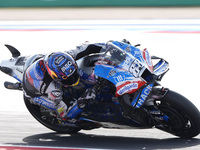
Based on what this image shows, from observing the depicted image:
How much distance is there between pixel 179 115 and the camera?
4.68 metres

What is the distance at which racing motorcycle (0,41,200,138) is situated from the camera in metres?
4.52

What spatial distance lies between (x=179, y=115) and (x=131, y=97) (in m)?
0.59

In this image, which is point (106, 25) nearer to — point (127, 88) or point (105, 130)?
point (105, 130)

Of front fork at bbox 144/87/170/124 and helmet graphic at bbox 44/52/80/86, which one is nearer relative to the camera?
front fork at bbox 144/87/170/124

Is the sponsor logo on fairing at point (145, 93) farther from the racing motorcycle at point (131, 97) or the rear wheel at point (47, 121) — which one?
the rear wheel at point (47, 121)

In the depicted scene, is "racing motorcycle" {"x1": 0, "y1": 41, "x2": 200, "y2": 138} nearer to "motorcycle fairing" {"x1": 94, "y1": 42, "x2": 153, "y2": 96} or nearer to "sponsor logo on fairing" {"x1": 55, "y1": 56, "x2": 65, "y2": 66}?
"motorcycle fairing" {"x1": 94, "y1": 42, "x2": 153, "y2": 96}

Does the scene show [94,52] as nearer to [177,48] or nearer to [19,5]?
[177,48]

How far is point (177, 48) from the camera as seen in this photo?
1064cm

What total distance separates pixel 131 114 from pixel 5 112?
2956 millimetres

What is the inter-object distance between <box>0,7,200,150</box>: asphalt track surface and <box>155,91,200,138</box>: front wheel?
5.5 inches

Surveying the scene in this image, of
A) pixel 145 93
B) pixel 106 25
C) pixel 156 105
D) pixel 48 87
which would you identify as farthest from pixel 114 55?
pixel 106 25

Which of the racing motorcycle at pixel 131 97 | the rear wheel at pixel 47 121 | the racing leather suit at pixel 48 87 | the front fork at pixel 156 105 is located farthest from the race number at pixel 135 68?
the rear wheel at pixel 47 121

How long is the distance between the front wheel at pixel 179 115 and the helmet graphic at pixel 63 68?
3.43ft

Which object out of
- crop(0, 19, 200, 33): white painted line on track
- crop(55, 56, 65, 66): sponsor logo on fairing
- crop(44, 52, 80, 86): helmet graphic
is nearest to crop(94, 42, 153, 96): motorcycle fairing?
crop(44, 52, 80, 86): helmet graphic
